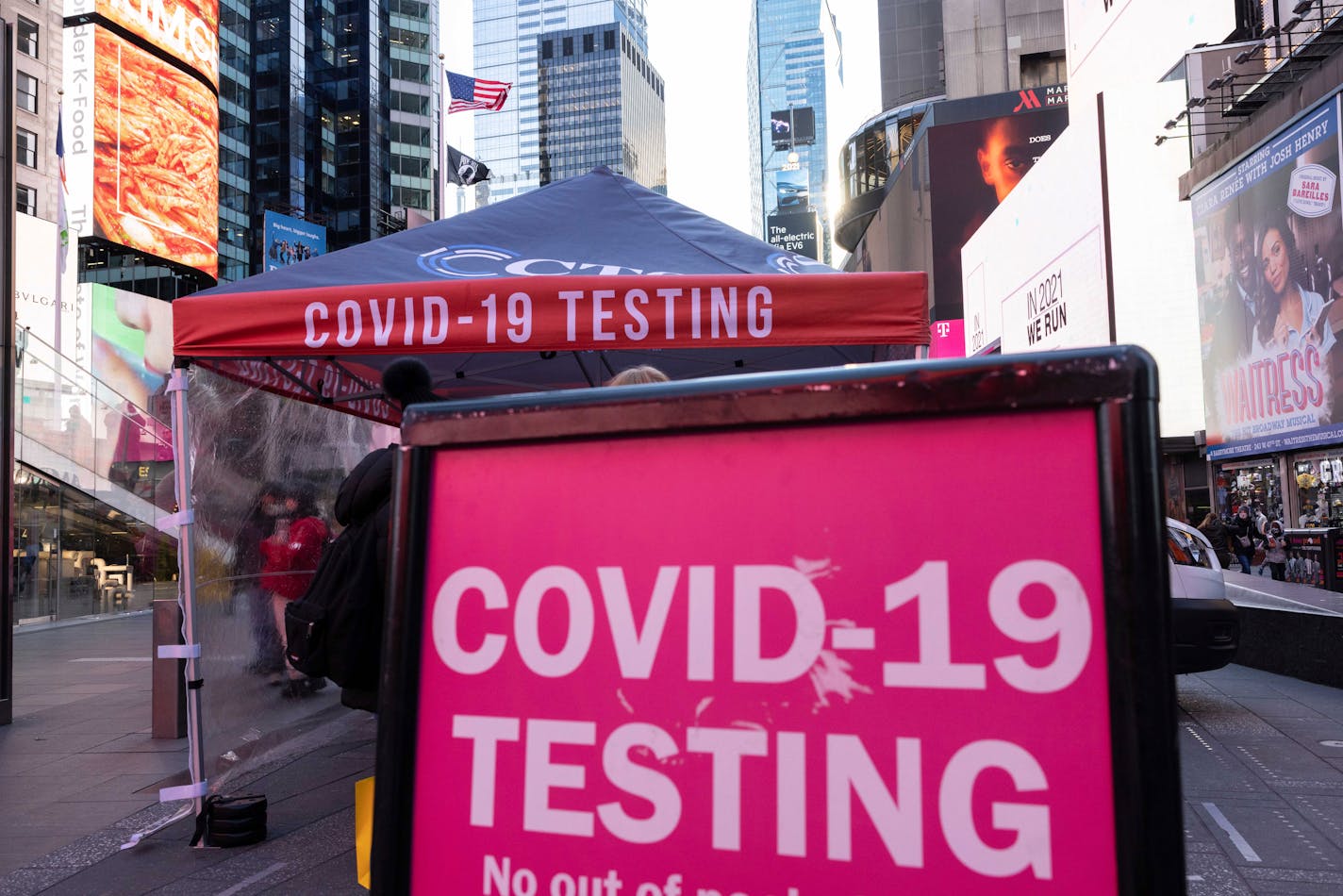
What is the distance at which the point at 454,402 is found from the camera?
188cm

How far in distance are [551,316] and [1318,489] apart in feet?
61.1

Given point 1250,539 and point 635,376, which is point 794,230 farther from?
point 635,376

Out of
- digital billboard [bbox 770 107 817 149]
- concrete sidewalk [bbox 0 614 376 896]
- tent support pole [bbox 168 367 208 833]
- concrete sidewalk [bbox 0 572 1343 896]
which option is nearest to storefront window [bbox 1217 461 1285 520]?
concrete sidewalk [bbox 0 572 1343 896]

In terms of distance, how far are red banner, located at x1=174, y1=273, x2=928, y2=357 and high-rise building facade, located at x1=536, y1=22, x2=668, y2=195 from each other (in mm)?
180103

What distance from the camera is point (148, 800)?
611cm

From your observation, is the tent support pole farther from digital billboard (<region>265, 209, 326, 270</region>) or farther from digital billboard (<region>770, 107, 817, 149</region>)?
digital billboard (<region>770, 107, 817, 149</region>)

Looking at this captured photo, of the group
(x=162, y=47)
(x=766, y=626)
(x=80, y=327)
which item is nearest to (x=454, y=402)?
(x=766, y=626)

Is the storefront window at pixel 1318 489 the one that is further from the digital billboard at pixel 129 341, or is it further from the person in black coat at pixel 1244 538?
the digital billboard at pixel 129 341

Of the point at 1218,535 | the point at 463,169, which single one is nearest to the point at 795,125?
the point at 463,169

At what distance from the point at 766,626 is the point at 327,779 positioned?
18.1 feet

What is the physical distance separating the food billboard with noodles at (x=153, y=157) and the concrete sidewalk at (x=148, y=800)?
1673 inches

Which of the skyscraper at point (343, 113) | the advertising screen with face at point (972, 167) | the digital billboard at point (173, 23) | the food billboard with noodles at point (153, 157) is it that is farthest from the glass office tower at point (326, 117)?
the advertising screen with face at point (972, 167)

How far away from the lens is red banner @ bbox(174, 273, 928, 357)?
16.0 feet

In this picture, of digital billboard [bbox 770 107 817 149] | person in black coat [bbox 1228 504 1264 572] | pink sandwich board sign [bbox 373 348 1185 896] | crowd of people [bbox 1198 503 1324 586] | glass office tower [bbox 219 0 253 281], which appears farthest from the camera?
digital billboard [bbox 770 107 817 149]
